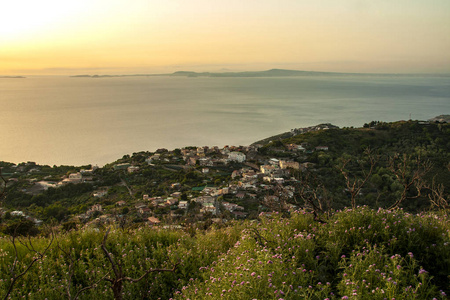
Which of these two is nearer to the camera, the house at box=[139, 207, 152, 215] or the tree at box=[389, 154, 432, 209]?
the tree at box=[389, 154, 432, 209]

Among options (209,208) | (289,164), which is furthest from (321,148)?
(209,208)

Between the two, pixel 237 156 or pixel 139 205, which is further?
pixel 237 156

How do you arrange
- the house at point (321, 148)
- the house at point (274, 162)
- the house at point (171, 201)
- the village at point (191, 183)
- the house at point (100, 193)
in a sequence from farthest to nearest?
1. the house at point (321, 148)
2. the house at point (274, 162)
3. the house at point (100, 193)
4. the house at point (171, 201)
5. the village at point (191, 183)

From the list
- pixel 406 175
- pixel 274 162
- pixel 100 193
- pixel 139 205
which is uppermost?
pixel 406 175

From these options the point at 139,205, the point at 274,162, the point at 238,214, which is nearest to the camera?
the point at 238,214

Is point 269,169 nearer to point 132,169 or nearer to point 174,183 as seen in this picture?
point 174,183

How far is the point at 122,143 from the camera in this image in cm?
4250

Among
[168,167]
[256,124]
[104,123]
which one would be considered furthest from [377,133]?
[104,123]

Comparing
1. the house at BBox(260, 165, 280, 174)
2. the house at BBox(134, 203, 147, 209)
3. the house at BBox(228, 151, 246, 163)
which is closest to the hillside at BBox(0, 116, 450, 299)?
the house at BBox(134, 203, 147, 209)

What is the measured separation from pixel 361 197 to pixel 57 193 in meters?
19.6

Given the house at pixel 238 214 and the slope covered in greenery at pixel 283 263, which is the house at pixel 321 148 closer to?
the house at pixel 238 214

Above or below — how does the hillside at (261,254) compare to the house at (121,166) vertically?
above

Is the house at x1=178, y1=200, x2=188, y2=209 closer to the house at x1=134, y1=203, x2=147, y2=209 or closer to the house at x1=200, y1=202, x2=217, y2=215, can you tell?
the house at x1=200, y1=202, x2=217, y2=215

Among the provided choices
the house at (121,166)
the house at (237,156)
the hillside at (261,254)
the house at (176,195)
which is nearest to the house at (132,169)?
the house at (121,166)
